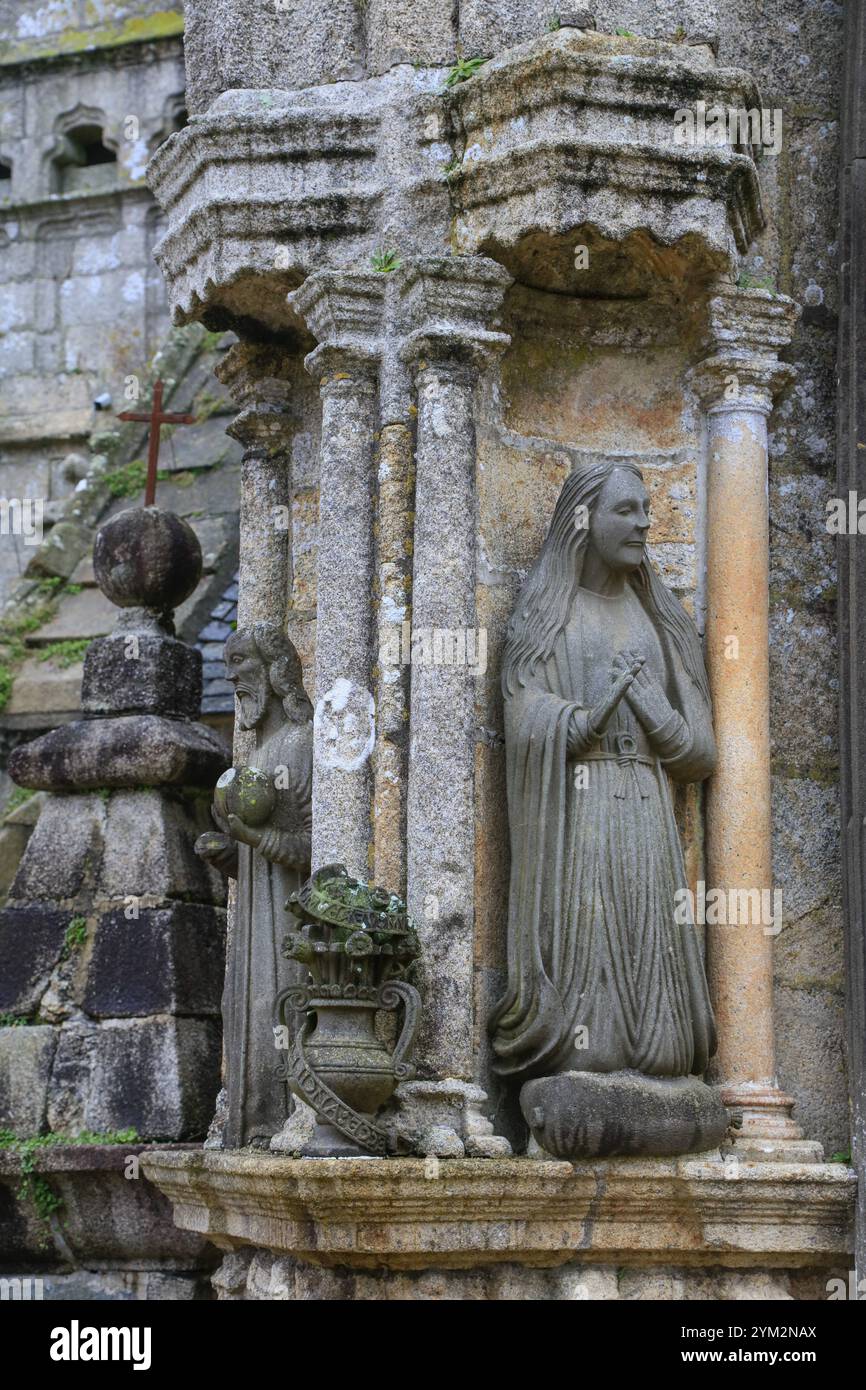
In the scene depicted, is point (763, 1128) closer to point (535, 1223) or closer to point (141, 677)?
point (535, 1223)

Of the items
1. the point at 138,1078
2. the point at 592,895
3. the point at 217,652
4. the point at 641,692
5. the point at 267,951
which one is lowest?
the point at 138,1078

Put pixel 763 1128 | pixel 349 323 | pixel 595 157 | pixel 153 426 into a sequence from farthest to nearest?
pixel 153 426
pixel 349 323
pixel 595 157
pixel 763 1128

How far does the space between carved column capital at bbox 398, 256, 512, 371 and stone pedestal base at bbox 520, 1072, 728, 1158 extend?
95.0 inches

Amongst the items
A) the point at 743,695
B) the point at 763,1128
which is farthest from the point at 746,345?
the point at 763,1128

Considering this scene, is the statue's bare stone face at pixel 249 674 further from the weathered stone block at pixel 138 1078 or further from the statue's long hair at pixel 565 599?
the weathered stone block at pixel 138 1078

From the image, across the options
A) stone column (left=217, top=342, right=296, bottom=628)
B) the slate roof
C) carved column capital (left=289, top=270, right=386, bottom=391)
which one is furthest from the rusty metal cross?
carved column capital (left=289, top=270, right=386, bottom=391)

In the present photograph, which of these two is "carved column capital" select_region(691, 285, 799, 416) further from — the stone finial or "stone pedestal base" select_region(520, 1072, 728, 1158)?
the stone finial

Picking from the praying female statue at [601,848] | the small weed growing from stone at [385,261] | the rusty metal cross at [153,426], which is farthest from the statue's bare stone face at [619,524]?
the rusty metal cross at [153,426]

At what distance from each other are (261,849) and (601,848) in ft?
4.20

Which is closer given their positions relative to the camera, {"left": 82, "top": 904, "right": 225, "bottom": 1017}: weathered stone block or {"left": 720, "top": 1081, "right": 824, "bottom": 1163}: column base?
{"left": 720, "top": 1081, "right": 824, "bottom": 1163}: column base

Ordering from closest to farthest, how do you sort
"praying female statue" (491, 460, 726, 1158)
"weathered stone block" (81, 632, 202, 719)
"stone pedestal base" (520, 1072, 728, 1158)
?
"stone pedestal base" (520, 1072, 728, 1158), "praying female statue" (491, 460, 726, 1158), "weathered stone block" (81, 632, 202, 719)

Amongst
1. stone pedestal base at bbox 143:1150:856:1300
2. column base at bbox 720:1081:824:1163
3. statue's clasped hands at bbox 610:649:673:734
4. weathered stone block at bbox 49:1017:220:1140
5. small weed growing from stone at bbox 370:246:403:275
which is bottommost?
stone pedestal base at bbox 143:1150:856:1300

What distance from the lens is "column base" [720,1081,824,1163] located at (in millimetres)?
7410

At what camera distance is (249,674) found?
8.16 m
